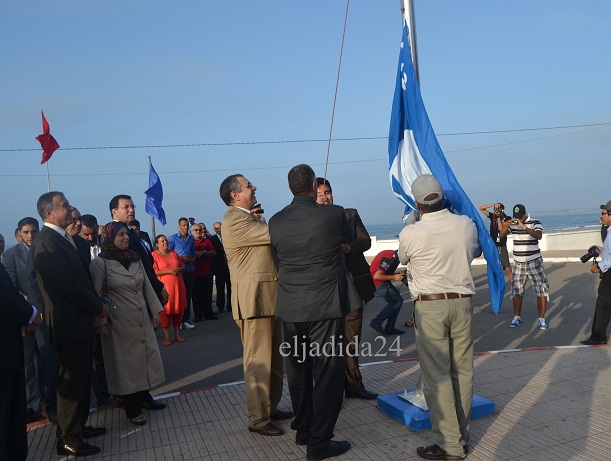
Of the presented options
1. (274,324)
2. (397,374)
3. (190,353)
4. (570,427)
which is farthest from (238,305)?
(190,353)

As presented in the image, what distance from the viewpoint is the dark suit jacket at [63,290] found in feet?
13.9

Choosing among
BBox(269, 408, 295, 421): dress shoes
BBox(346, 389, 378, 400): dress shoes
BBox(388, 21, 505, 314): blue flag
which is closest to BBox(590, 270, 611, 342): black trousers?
BBox(388, 21, 505, 314): blue flag

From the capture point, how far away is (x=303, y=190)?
4.14 meters

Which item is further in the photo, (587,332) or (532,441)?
(587,332)

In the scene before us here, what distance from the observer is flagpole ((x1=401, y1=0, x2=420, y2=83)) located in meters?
5.43

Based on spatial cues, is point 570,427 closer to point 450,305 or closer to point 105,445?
point 450,305

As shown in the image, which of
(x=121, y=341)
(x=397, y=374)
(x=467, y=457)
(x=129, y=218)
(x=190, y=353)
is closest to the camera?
(x=467, y=457)

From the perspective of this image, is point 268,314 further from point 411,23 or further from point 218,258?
point 218,258

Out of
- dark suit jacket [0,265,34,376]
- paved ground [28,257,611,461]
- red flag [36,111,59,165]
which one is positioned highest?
red flag [36,111,59,165]

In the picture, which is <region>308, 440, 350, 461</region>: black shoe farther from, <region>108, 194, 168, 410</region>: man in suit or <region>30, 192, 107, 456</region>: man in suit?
<region>108, 194, 168, 410</region>: man in suit

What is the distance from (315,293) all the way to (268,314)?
61cm

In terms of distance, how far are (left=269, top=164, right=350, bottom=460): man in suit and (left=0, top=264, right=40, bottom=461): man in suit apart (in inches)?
72.1

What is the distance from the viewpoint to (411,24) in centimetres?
551

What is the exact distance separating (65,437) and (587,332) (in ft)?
23.9
